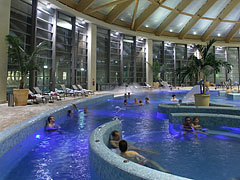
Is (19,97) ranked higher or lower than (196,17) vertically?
lower

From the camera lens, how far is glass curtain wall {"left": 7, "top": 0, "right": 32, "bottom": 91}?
874cm

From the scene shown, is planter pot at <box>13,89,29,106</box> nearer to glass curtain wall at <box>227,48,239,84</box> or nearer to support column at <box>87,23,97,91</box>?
support column at <box>87,23,97,91</box>

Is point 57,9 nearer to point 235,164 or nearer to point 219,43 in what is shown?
point 235,164

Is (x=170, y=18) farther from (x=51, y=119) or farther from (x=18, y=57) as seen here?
(x=51, y=119)

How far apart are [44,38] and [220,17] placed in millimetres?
18652

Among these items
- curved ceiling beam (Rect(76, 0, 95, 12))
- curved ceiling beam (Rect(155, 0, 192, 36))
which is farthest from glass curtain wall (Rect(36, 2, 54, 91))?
curved ceiling beam (Rect(155, 0, 192, 36))

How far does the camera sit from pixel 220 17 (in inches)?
778

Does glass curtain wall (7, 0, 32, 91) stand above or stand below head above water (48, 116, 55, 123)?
above

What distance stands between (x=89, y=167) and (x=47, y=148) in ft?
4.42

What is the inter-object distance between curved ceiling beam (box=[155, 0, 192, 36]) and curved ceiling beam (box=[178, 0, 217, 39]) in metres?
2.34

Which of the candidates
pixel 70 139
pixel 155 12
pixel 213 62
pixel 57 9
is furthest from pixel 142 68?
pixel 70 139

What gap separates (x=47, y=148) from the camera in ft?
11.4

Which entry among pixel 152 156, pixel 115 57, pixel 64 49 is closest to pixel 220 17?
pixel 115 57

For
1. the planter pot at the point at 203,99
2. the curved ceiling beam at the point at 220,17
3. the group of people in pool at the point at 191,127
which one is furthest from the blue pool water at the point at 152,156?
the curved ceiling beam at the point at 220,17
